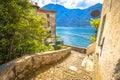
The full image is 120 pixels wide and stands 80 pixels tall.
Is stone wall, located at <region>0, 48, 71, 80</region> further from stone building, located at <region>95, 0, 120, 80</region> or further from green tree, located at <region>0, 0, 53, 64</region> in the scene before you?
stone building, located at <region>95, 0, 120, 80</region>

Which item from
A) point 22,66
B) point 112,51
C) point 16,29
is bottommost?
point 22,66

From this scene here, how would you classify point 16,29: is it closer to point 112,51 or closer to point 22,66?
point 22,66

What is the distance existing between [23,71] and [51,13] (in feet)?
69.1

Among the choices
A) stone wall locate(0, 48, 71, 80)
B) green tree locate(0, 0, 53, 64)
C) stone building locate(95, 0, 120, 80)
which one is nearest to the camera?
stone building locate(95, 0, 120, 80)

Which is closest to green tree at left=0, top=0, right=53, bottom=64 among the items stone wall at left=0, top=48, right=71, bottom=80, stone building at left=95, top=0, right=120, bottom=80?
stone wall at left=0, top=48, right=71, bottom=80

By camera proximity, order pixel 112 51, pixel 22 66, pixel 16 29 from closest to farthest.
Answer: pixel 112 51, pixel 22 66, pixel 16 29

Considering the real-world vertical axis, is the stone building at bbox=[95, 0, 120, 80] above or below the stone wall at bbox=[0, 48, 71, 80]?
above

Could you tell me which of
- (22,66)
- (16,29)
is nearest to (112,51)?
(22,66)

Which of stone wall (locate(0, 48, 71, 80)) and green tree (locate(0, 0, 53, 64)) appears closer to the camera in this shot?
stone wall (locate(0, 48, 71, 80))

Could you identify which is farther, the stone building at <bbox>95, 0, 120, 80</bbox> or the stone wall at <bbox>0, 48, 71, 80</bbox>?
the stone wall at <bbox>0, 48, 71, 80</bbox>

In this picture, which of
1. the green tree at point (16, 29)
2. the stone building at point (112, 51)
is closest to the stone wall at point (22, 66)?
the green tree at point (16, 29)

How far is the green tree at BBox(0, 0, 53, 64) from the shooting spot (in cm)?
448

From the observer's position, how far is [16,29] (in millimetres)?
4680

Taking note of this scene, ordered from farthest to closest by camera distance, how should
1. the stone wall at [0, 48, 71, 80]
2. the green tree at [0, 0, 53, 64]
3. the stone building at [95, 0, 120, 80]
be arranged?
the green tree at [0, 0, 53, 64] → the stone wall at [0, 48, 71, 80] → the stone building at [95, 0, 120, 80]
